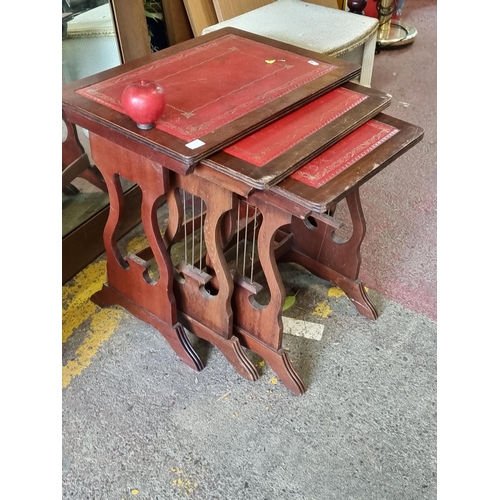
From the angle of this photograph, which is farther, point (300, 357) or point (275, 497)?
point (300, 357)

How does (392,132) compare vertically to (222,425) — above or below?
above

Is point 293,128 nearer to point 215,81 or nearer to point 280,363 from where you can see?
point 215,81

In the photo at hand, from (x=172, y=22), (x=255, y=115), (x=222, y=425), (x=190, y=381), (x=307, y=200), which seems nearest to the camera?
(x=307, y=200)

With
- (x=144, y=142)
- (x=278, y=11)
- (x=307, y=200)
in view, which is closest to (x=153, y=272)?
(x=144, y=142)

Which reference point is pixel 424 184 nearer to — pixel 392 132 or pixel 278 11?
pixel 278 11

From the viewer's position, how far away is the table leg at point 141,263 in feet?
4.42

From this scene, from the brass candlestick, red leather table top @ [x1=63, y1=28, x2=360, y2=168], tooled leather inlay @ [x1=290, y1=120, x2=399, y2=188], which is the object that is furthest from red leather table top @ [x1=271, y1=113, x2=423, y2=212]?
the brass candlestick

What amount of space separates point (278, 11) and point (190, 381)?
4.83 ft

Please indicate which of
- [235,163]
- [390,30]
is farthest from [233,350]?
[390,30]

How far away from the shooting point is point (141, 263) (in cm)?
154

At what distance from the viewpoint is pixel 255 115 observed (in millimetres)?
1298

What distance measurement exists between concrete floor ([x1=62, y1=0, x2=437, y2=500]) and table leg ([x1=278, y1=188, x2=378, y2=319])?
6 cm

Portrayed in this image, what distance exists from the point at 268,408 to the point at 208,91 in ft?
2.60

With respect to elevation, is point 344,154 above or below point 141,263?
above
